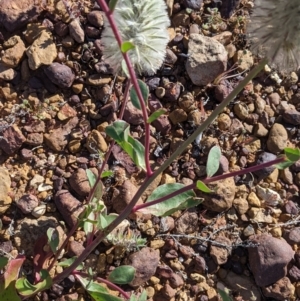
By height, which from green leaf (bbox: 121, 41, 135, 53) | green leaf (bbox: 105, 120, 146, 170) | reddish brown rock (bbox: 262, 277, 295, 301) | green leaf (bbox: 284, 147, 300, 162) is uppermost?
green leaf (bbox: 121, 41, 135, 53)

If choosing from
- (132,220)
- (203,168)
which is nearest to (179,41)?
(203,168)

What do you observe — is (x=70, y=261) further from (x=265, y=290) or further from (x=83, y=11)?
(x=83, y=11)

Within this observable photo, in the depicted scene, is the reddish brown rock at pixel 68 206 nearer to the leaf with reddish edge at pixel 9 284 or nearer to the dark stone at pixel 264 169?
the leaf with reddish edge at pixel 9 284

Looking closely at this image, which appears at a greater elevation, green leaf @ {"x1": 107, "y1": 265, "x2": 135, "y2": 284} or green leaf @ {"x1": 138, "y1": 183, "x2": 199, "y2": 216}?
green leaf @ {"x1": 138, "y1": 183, "x2": 199, "y2": 216}

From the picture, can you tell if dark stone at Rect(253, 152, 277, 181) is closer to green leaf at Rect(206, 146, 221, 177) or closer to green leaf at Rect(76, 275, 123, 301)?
green leaf at Rect(206, 146, 221, 177)

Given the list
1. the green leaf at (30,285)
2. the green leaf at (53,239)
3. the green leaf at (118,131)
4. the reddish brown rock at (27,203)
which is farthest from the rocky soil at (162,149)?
the green leaf at (118,131)

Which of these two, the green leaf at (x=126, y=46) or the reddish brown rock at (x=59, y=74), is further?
the reddish brown rock at (x=59, y=74)

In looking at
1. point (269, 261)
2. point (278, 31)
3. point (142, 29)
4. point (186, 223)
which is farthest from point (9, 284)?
point (278, 31)

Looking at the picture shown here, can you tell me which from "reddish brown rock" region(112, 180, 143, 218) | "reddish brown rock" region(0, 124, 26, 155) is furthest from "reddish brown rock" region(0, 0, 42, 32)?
"reddish brown rock" region(112, 180, 143, 218)
